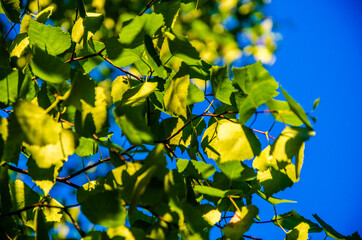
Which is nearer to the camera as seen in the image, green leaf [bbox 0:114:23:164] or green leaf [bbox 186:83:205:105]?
green leaf [bbox 0:114:23:164]

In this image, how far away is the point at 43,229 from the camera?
Result: 43 centimetres

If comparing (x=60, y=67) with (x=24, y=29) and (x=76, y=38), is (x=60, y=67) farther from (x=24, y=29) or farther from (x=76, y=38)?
(x=24, y=29)

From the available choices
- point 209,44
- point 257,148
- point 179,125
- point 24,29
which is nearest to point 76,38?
point 24,29

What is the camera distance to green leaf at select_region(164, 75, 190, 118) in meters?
0.46

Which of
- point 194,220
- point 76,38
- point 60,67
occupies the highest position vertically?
point 76,38

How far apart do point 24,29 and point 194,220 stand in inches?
20.7

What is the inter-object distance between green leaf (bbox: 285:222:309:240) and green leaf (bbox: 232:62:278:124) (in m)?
0.27

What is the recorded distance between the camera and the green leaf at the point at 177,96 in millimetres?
461

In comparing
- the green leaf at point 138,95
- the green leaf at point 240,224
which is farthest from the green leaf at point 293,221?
the green leaf at point 138,95

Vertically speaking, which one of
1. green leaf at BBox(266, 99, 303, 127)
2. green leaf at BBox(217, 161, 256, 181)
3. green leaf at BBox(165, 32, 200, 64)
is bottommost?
green leaf at BBox(217, 161, 256, 181)

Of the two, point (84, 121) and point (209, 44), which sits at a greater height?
point (209, 44)

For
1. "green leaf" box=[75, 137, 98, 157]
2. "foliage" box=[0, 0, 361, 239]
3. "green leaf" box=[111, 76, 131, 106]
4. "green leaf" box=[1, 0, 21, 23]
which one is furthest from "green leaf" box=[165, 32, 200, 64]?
"green leaf" box=[1, 0, 21, 23]

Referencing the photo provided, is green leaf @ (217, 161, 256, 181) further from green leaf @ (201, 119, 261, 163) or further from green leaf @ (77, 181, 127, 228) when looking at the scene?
green leaf @ (77, 181, 127, 228)

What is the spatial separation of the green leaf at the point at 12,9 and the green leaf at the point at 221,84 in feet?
1.42
